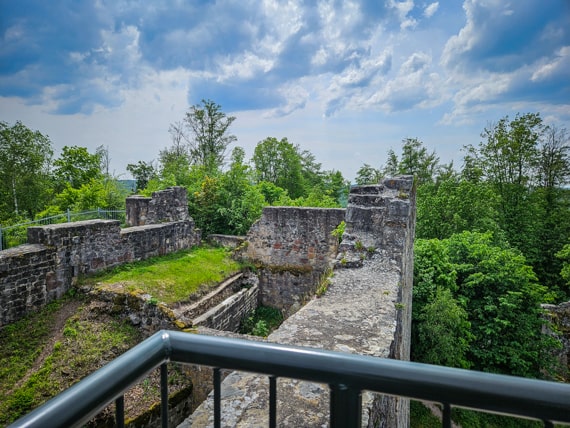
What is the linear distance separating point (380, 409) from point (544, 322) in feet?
31.7

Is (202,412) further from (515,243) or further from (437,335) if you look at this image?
(515,243)

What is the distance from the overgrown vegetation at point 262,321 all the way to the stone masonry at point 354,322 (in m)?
4.18

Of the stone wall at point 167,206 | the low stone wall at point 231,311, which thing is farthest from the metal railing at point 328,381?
the stone wall at point 167,206

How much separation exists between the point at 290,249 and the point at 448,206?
31.6 feet

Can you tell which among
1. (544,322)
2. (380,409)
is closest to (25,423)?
(380,409)

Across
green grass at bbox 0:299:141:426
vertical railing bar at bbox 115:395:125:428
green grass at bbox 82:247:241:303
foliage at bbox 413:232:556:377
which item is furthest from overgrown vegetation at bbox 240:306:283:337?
vertical railing bar at bbox 115:395:125:428

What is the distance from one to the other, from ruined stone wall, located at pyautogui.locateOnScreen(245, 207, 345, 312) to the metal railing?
33.5ft

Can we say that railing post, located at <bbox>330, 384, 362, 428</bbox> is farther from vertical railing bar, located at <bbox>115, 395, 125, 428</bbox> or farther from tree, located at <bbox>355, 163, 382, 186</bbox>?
tree, located at <bbox>355, 163, 382, 186</bbox>

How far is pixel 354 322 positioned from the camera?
389 cm

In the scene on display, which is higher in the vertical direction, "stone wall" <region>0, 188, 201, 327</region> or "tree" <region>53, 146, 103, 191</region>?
"tree" <region>53, 146, 103, 191</region>

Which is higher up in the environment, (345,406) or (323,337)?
(345,406)

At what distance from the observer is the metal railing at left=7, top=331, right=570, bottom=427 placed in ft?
2.59

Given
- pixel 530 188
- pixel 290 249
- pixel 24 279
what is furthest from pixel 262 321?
pixel 530 188

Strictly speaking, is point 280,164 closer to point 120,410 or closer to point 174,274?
point 174,274
